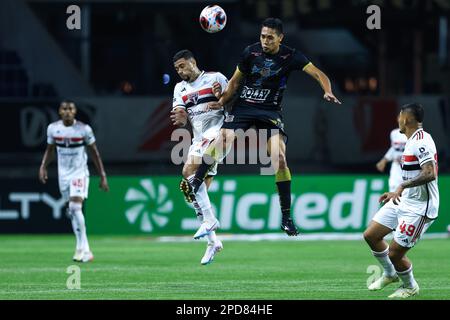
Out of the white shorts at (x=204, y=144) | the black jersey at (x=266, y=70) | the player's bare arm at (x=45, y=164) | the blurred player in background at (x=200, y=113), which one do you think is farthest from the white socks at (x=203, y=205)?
the player's bare arm at (x=45, y=164)

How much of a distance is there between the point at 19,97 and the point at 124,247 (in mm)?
8577

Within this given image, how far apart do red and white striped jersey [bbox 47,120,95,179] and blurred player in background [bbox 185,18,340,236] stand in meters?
5.36

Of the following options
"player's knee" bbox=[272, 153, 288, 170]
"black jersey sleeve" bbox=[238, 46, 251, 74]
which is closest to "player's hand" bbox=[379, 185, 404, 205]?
"player's knee" bbox=[272, 153, 288, 170]

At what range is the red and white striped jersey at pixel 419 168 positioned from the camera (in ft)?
46.0

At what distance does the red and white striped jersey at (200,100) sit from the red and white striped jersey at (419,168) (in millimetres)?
3366

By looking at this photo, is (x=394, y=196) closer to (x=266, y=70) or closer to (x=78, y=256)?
(x=266, y=70)

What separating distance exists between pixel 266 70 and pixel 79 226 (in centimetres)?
632

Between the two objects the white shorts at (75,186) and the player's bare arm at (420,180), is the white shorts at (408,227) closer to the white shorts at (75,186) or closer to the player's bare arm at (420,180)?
the player's bare arm at (420,180)

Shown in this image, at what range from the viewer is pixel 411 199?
562 inches

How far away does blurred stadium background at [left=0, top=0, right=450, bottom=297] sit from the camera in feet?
90.9

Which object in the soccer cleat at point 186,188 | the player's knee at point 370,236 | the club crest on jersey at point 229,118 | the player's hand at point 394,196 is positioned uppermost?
the club crest on jersey at point 229,118

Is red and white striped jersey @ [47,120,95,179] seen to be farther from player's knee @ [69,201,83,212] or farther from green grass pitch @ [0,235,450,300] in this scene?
green grass pitch @ [0,235,450,300]

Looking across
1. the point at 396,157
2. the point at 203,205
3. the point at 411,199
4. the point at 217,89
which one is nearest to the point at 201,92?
the point at 217,89

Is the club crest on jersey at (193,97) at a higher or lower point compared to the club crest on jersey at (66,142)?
higher
